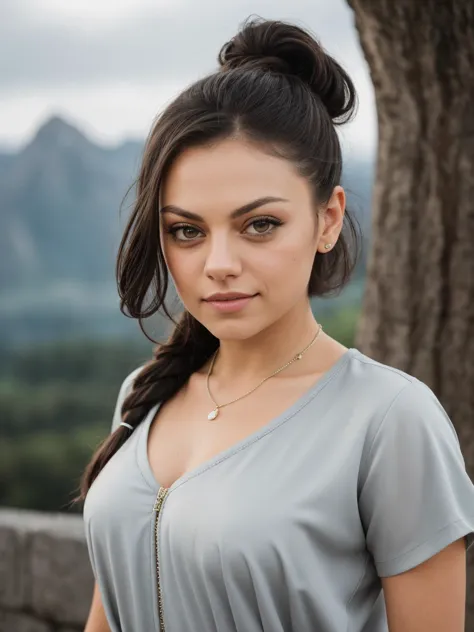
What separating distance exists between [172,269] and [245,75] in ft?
1.19

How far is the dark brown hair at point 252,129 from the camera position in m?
1.76

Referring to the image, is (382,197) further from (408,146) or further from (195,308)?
(195,308)

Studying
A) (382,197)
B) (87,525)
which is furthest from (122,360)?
(87,525)

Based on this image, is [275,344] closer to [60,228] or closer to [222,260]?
[222,260]

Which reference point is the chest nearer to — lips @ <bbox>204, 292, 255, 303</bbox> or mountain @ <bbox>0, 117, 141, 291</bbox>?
lips @ <bbox>204, 292, 255, 303</bbox>

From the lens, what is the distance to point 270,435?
70.9 inches

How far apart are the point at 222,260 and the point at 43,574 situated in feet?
8.46

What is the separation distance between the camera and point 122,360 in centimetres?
688

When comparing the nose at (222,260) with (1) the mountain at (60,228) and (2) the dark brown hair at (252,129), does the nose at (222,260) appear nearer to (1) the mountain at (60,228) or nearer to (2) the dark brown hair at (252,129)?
(2) the dark brown hair at (252,129)

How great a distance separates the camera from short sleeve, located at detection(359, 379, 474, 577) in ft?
5.42

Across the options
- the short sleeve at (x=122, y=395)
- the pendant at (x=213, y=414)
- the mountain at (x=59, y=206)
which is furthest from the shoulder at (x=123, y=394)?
the mountain at (x=59, y=206)

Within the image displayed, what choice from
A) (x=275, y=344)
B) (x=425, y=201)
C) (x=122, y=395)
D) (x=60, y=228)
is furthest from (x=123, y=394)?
(x=60, y=228)

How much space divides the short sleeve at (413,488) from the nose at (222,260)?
0.35m

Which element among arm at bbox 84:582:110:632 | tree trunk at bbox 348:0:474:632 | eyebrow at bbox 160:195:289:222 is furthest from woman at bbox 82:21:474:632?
tree trunk at bbox 348:0:474:632
